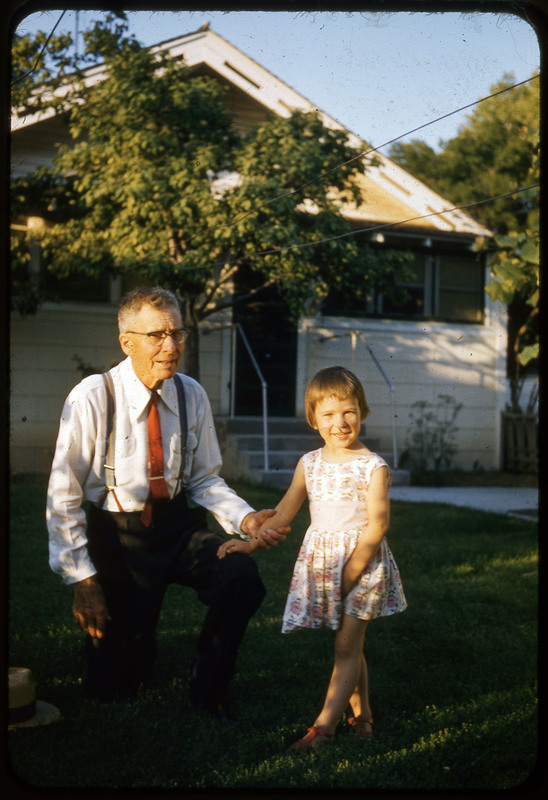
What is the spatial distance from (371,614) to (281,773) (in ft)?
1.89

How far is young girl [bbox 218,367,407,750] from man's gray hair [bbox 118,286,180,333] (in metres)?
0.67

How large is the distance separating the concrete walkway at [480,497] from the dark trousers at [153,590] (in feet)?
15.5

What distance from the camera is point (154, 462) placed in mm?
3094

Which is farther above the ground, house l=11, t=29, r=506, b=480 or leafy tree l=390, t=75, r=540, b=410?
leafy tree l=390, t=75, r=540, b=410

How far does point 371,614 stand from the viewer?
277 centimetres

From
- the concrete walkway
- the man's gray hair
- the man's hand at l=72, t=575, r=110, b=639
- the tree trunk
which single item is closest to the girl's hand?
the man's hand at l=72, t=575, r=110, b=639

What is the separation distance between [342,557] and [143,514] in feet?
2.68

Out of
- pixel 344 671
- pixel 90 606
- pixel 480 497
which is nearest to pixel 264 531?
pixel 344 671

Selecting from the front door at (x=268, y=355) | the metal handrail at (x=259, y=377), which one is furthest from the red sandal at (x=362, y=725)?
the front door at (x=268, y=355)

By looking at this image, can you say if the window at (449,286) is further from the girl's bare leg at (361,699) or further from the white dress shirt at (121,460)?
the girl's bare leg at (361,699)

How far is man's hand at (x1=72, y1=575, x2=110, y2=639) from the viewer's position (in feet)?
9.43

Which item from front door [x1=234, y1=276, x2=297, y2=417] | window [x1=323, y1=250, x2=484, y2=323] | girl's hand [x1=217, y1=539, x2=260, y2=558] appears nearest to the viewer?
girl's hand [x1=217, y1=539, x2=260, y2=558]

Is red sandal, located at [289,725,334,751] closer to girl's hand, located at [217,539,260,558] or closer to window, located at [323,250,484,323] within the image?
girl's hand, located at [217,539,260,558]

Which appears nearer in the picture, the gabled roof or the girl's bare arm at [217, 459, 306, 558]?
the girl's bare arm at [217, 459, 306, 558]
